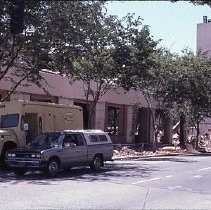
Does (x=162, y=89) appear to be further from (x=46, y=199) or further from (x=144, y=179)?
(x=46, y=199)

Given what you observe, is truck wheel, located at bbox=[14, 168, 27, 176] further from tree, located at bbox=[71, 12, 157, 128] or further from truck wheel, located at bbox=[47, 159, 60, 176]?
tree, located at bbox=[71, 12, 157, 128]

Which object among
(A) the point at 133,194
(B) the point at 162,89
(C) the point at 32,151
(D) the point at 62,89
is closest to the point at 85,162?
(C) the point at 32,151

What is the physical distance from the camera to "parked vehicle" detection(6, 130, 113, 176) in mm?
18453

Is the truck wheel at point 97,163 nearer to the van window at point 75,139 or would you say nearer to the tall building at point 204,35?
the van window at point 75,139

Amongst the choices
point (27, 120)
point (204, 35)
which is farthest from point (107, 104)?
point (204, 35)

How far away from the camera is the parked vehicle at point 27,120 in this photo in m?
21.2

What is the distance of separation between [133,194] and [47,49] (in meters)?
8.97

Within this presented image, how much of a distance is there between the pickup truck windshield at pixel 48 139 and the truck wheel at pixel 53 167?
2.51 ft

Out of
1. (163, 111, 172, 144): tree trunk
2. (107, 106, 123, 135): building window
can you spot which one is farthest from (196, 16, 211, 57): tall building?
(107, 106, 123, 135): building window

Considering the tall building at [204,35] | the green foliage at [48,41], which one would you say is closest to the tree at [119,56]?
the green foliage at [48,41]

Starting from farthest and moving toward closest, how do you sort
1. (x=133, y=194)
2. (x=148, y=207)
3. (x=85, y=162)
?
(x=85, y=162), (x=133, y=194), (x=148, y=207)

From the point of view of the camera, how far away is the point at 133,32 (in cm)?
2877

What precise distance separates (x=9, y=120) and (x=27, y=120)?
1.16m

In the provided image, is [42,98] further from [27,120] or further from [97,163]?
[97,163]
